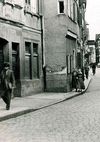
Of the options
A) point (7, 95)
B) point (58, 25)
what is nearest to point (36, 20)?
point (58, 25)

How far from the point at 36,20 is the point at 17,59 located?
4123 mm

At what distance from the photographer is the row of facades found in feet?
75.8

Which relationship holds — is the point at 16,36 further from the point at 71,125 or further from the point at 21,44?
the point at 71,125

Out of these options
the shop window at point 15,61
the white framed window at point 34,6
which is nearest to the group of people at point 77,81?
the white framed window at point 34,6

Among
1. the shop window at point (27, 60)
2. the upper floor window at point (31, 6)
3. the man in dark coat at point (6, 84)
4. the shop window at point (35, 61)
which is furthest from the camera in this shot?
the shop window at point (35, 61)

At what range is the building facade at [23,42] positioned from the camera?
22688mm

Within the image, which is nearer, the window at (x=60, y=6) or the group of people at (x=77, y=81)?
the window at (x=60, y=6)

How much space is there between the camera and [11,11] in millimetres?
23031

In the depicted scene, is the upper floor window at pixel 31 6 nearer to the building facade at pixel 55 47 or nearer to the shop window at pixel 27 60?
the building facade at pixel 55 47

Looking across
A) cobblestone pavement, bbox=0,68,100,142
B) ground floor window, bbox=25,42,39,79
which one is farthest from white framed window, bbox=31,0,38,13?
cobblestone pavement, bbox=0,68,100,142

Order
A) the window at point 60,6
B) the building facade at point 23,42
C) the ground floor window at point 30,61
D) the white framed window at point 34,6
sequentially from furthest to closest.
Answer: the window at point 60,6 → the white framed window at point 34,6 → the ground floor window at point 30,61 → the building facade at point 23,42

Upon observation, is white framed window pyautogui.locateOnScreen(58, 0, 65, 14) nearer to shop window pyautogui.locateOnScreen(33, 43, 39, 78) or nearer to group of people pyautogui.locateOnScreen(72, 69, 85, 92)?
shop window pyautogui.locateOnScreen(33, 43, 39, 78)

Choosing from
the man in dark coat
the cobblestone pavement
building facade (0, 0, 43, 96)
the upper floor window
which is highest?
the upper floor window

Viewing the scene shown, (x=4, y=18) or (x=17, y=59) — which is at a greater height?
(x=4, y=18)
